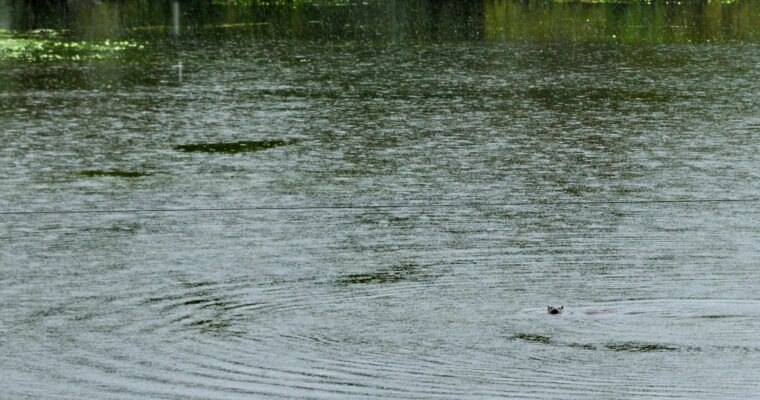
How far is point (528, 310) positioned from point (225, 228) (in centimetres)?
244

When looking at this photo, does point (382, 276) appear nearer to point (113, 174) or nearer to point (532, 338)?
point (532, 338)

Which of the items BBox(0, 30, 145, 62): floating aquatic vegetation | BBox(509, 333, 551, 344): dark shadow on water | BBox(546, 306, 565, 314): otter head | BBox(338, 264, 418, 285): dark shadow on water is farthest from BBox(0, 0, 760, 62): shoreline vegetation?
BBox(509, 333, 551, 344): dark shadow on water

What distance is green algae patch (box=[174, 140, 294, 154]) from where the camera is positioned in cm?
1139

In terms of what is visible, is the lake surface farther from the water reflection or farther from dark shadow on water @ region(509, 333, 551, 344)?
the water reflection

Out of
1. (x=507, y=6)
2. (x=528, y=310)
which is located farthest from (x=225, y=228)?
(x=507, y=6)

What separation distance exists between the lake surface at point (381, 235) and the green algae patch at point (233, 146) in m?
0.05

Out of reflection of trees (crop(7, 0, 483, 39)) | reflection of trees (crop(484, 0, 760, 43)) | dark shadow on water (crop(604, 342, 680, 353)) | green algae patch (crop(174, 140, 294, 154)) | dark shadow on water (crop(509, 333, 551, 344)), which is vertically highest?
reflection of trees (crop(7, 0, 483, 39))

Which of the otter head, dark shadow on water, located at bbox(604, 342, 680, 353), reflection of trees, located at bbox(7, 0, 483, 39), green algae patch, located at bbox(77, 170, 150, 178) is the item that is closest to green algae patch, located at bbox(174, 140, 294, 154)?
green algae patch, located at bbox(77, 170, 150, 178)

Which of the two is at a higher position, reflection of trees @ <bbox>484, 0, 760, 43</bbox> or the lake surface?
reflection of trees @ <bbox>484, 0, 760, 43</bbox>

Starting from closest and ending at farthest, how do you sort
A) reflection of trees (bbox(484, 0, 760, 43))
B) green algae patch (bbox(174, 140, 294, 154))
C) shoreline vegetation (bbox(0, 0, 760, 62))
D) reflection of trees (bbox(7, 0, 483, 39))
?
green algae patch (bbox(174, 140, 294, 154))
shoreline vegetation (bbox(0, 0, 760, 62))
reflection of trees (bbox(484, 0, 760, 43))
reflection of trees (bbox(7, 0, 483, 39))

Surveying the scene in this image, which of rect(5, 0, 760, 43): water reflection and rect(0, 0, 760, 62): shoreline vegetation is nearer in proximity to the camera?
rect(0, 0, 760, 62): shoreline vegetation

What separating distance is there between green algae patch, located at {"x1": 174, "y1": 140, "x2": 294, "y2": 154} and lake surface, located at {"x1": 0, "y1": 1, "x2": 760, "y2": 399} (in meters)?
0.05

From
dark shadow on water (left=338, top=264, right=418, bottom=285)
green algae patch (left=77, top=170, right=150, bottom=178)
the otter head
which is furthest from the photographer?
green algae patch (left=77, top=170, right=150, bottom=178)

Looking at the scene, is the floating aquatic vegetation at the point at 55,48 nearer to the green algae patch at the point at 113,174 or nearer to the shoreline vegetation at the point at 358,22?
the shoreline vegetation at the point at 358,22
